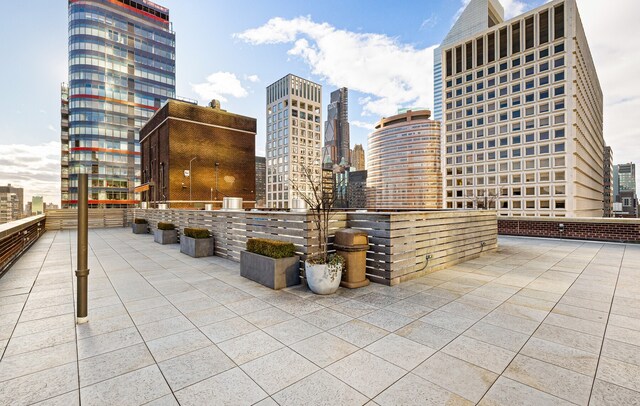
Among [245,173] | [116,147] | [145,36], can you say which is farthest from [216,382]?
[145,36]

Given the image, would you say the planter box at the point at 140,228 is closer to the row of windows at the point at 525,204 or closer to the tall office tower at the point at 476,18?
the row of windows at the point at 525,204

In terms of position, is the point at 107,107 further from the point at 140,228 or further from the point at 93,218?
the point at 140,228

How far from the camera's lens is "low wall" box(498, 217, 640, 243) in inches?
570

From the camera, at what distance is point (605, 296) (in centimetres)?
604

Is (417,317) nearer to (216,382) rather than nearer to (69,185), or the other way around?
(216,382)

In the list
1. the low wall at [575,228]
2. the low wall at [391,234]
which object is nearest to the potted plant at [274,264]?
the low wall at [391,234]

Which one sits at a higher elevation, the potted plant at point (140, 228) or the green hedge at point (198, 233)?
the green hedge at point (198, 233)

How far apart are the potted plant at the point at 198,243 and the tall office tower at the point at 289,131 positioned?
90953mm

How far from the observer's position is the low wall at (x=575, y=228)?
47.5 ft

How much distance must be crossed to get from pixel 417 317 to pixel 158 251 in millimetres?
11845

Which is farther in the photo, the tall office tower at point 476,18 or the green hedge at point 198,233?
the tall office tower at point 476,18

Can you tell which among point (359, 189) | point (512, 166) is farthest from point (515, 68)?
point (359, 189)

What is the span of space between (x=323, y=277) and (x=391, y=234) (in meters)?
2.08

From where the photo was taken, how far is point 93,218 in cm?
2675
